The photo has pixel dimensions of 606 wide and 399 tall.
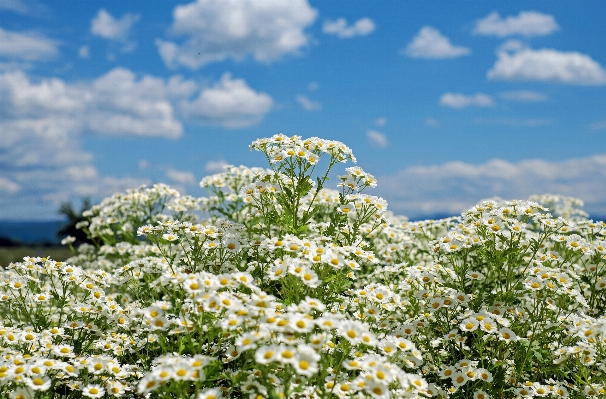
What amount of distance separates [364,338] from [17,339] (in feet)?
13.2

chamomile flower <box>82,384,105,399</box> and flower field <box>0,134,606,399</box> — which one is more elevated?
flower field <box>0,134,606,399</box>

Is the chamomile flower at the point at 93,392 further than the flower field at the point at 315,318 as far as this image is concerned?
Yes

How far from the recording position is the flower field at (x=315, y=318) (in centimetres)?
443

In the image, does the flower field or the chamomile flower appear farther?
the chamomile flower

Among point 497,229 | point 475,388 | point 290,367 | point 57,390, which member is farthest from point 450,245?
point 57,390

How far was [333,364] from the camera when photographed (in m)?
5.28

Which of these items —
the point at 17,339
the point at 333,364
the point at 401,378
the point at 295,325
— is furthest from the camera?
the point at 17,339

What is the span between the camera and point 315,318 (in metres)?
5.06

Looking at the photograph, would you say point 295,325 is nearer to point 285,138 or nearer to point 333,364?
point 333,364

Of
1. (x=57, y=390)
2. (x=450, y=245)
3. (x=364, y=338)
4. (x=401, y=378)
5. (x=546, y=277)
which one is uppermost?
(x=450, y=245)

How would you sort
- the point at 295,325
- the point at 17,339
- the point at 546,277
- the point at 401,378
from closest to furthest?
1. the point at 295,325
2. the point at 401,378
3. the point at 17,339
4. the point at 546,277

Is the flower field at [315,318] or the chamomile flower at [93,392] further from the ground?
the flower field at [315,318]

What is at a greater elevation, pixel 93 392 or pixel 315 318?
pixel 315 318

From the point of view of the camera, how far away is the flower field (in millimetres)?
4426
